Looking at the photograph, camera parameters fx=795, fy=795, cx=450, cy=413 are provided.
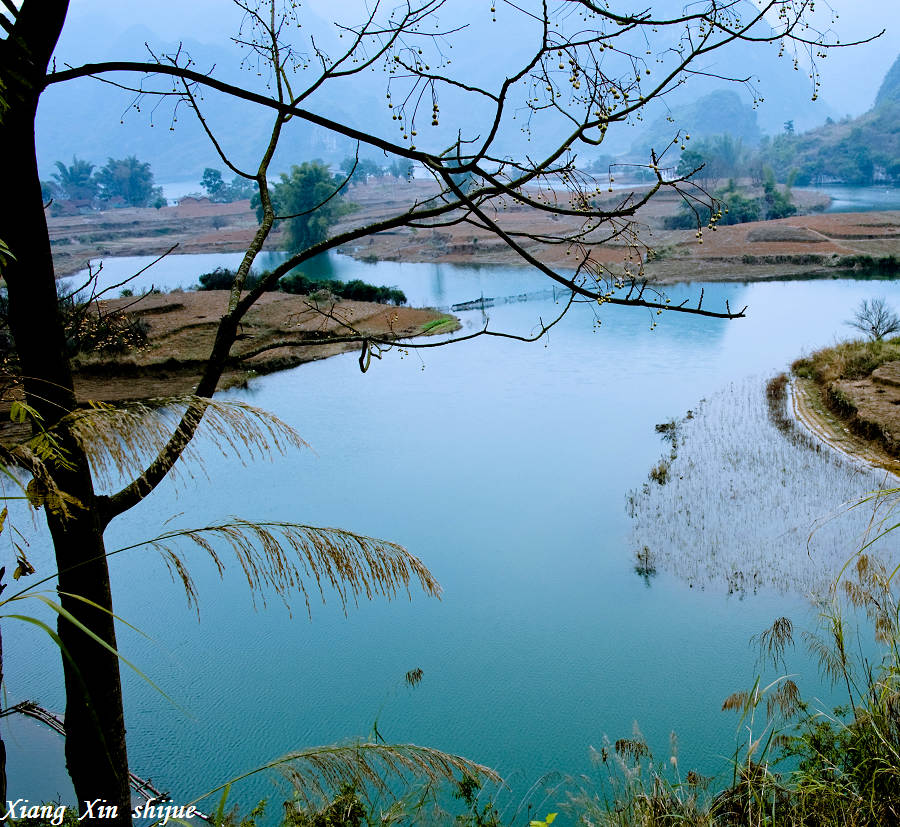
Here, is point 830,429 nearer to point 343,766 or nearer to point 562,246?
point 343,766

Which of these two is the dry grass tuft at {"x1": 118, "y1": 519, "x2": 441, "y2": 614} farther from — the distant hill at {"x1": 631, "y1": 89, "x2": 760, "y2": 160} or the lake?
the distant hill at {"x1": 631, "y1": 89, "x2": 760, "y2": 160}

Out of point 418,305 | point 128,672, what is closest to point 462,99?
point 418,305

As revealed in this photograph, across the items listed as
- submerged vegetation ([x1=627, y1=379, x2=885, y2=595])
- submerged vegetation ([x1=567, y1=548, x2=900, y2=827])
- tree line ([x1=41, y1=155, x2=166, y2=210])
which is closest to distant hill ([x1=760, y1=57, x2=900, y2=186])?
tree line ([x1=41, y1=155, x2=166, y2=210])

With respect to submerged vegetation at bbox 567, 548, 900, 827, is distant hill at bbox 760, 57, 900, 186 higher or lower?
higher

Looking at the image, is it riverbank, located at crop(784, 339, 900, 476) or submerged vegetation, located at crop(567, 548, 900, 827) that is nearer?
submerged vegetation, located at crop(567, 548, 900, 827)

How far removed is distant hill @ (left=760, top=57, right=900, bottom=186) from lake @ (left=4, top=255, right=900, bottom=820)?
31741mm

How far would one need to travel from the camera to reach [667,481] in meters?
6.64

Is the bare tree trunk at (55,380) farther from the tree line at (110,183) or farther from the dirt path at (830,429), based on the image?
the tree line at (110,183)

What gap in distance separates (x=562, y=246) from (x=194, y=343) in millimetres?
13157

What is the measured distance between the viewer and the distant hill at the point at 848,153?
1457 inches

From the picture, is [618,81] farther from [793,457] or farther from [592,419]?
[592,419]

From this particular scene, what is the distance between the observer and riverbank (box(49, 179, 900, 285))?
17.2 m

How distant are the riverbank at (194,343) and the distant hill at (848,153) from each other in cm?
2799

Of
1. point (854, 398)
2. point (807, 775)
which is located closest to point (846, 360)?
point (854, 398)
